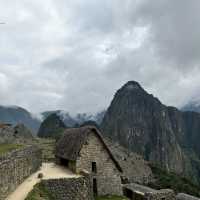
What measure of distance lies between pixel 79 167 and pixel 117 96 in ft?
446

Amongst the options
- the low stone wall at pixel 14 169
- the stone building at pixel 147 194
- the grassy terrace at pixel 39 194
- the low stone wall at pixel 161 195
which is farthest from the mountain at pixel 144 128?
the grassy terrace at pixel 39 194

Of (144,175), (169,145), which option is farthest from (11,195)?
(169,145)

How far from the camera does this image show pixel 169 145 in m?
142

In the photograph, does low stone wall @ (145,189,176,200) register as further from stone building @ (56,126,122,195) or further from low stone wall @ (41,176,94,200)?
stone building @ (56,126,122,195)

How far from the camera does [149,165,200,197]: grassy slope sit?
63.0 meters

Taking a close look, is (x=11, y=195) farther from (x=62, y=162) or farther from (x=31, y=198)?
(x=62, y=162)

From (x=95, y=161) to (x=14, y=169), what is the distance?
23.3 feet

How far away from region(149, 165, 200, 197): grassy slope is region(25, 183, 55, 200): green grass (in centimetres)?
4318

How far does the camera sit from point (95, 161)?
68.5 feet

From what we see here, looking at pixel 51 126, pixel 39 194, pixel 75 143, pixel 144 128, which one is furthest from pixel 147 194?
pixel 144 128

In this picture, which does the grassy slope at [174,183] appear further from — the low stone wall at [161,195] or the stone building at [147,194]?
the low stone wall at [161,195]

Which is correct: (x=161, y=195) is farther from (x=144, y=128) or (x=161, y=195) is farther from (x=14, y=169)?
(x=144, y=128)

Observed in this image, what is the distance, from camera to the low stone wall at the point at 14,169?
12844 millimetres

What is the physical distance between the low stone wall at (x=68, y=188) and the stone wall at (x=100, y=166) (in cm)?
354
